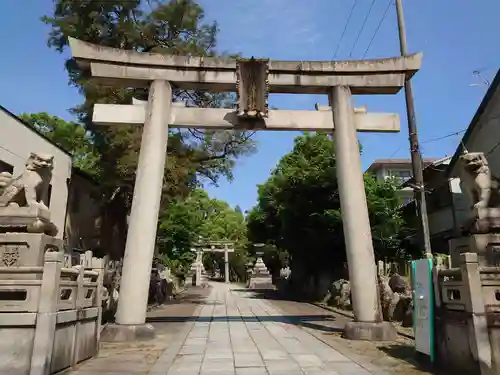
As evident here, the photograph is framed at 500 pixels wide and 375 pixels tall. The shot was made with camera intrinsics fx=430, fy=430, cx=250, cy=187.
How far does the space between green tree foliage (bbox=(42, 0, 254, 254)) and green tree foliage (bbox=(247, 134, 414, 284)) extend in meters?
4.64

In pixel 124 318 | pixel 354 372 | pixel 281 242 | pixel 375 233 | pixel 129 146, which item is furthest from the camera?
pixel 281 242

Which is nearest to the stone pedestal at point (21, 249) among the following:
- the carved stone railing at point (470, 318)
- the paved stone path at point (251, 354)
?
the paved stone path at point (251, 354)

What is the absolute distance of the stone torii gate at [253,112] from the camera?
10.4m

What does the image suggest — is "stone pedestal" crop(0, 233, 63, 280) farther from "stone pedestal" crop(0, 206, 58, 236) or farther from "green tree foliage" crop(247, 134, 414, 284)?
"green tree foliage" crop(247, 134, 414, 284)

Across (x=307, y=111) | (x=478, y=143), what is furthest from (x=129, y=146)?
(x=478, y=143)

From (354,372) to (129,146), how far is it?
13879 mm

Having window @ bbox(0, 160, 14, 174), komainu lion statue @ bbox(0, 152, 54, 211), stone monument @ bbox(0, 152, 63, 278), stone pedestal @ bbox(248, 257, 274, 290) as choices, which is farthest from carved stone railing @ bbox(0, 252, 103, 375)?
stone pedestal @ bbox(248, 257, 274, 290)

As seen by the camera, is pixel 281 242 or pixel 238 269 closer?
pixel 281 242

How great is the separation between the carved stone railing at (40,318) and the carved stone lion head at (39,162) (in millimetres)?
1915

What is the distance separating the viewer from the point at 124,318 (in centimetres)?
988

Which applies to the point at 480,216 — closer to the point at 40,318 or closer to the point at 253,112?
the point at 253,112

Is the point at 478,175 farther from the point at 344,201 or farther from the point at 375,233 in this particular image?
the point at 375,233

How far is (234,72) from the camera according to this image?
11.5m

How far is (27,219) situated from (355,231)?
7.27 m
